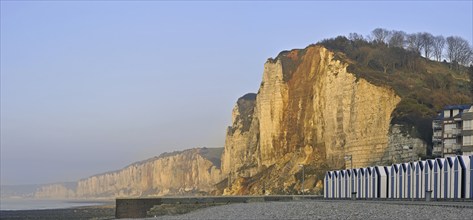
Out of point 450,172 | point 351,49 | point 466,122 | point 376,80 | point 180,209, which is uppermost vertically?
point 351,49

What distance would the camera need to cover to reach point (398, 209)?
30172 millimetres

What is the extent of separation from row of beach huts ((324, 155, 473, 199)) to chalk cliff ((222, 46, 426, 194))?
2560 centimetres

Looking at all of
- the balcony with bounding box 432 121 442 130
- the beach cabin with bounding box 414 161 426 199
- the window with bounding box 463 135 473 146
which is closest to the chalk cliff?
the balcony with bounding box 432 121 442 130

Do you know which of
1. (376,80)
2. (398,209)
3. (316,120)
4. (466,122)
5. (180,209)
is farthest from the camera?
(316,120)

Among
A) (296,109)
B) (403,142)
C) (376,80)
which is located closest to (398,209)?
(403,142)

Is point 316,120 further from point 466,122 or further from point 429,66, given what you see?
point 466,122

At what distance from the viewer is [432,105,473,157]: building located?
72500 millimetres

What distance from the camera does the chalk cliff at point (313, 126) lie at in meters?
89.4

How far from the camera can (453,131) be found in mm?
75625

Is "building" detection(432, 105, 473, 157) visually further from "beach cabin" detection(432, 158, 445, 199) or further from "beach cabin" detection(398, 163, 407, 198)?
"beach cabin" detection(432, 158, 445, 199)

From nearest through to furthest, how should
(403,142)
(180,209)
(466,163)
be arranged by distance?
(466,163) < (180,209) < (403,142)

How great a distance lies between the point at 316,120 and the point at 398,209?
77134 millimetres

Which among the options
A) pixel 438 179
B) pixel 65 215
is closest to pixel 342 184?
pixel 438 179

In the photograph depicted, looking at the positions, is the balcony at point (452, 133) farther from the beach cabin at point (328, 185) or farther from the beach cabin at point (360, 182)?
the beach cabin at point (360, 182)
